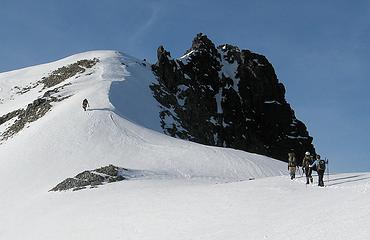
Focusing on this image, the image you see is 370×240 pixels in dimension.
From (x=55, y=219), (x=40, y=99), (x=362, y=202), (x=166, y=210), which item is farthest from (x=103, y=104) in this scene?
(x=362, y=202)

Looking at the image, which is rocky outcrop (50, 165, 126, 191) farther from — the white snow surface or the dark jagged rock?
the dark jagged rock

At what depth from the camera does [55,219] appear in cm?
2330

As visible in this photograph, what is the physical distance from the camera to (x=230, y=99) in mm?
86875

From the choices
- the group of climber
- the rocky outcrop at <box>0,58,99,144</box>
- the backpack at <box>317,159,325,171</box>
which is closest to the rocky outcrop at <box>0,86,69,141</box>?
the rocky outcrop at <box>0,58,99,144</box>

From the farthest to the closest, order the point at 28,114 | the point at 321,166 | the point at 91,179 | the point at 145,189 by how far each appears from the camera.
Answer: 1. the point at 28,114
2. the point at 91,179
3. the point at 145,189
4. the point at 321,166

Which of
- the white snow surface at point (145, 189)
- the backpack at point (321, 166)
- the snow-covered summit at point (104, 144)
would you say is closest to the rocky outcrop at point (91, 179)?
the white snow surface at point (145, 189)

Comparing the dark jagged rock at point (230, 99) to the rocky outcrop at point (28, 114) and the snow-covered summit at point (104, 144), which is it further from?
the rocky outcrop at point (28, 114)

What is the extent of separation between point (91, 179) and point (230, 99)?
5840 centimetres

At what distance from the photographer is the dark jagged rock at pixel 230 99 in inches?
2884

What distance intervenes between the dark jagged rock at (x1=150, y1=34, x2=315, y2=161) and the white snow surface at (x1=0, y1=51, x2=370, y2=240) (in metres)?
14.7

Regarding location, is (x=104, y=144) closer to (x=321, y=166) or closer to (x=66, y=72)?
(x=321, y=166)

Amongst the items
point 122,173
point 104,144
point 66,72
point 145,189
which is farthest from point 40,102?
point 145,189

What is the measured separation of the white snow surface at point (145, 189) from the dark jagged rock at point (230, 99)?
14661mm

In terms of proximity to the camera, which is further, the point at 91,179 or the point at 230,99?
the point at 230,99
